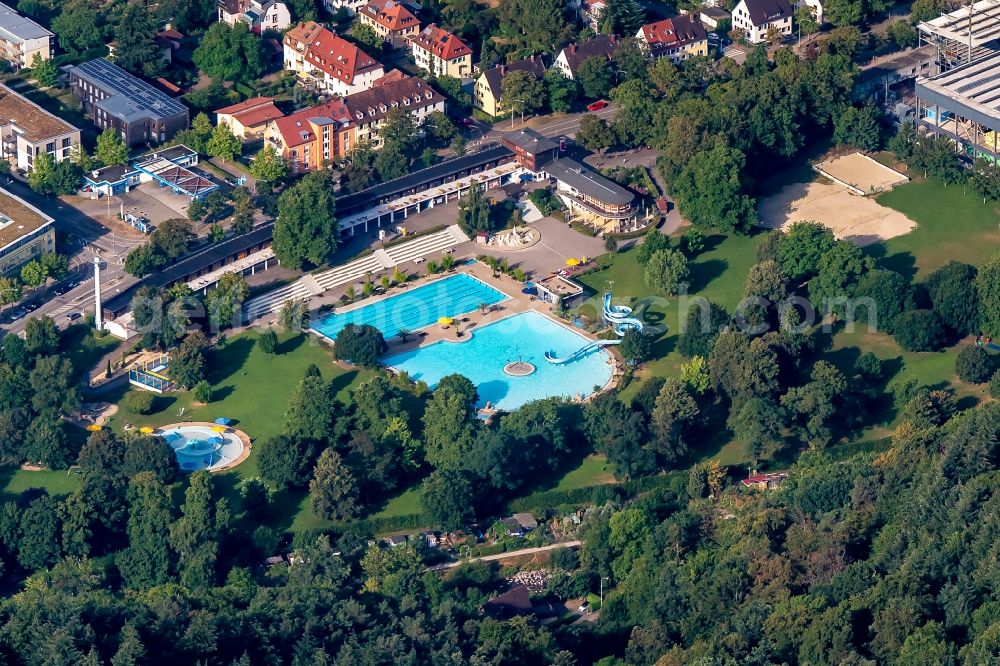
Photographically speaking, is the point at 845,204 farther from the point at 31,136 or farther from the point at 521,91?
the point at 31,136

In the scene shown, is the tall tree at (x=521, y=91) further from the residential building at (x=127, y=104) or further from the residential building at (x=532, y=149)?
the residential building at (x=127, y=104)

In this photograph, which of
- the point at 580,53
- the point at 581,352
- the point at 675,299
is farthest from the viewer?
the point at 580,53

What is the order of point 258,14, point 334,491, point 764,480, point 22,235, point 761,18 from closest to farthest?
point 334,491 < point 764,480 < point 22,235 < point 258,14 < point 761,18

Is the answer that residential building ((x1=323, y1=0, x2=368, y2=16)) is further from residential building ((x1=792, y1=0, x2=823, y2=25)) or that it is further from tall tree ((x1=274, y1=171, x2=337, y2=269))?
residential building ((x1=792, y1=0, x2=823, y2=25))

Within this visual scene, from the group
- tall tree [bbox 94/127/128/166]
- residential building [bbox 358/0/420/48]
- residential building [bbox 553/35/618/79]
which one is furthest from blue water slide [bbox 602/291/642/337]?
tall tree [bbox 94/127/128/166]

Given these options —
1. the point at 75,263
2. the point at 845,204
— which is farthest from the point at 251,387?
the point at 845,204

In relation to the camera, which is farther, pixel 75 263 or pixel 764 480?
pixel 75 263

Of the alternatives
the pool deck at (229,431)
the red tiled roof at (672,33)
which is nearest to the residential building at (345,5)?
the red tiled roof at (672,33)
